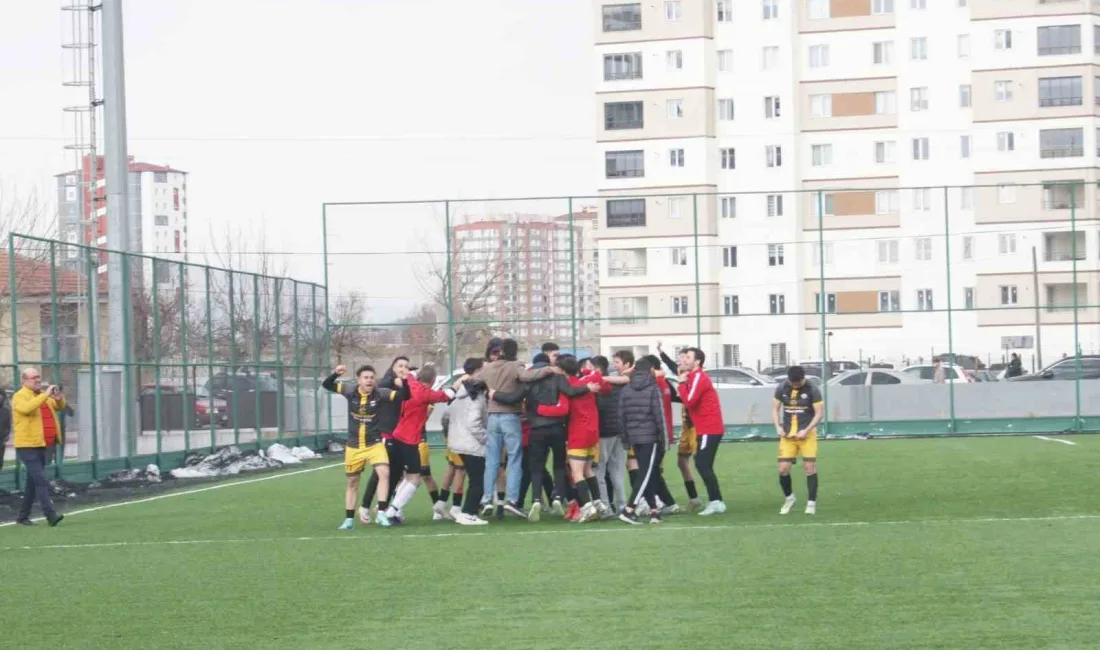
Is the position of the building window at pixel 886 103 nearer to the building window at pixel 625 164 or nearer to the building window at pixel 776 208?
the building window at pixel 776 208

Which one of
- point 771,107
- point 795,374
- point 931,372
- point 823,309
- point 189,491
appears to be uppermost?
point 771,107

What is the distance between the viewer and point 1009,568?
40.1 ft

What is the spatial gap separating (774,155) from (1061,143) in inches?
537

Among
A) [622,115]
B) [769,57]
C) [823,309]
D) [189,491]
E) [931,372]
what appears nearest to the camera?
[189,491]

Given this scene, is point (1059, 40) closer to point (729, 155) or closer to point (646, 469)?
point (729, 155)

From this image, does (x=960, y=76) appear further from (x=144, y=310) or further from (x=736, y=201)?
(x=144, y=310)

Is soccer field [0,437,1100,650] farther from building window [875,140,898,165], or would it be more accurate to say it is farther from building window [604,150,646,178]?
building window [604,150,646,178]

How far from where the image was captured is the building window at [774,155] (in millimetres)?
81312

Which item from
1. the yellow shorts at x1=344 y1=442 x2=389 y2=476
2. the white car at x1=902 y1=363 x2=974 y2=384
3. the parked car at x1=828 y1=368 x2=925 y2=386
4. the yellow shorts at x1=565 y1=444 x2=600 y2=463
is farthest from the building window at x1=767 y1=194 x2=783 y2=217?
the yellow shorts at x1=344 y1=442 x2=389 y2=476

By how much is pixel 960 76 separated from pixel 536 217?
4783 cm

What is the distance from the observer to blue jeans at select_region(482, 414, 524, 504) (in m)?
17.5

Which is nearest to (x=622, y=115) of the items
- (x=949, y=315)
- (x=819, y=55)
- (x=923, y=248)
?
(x=819, y=55)

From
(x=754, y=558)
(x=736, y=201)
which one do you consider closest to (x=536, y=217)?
(x=754, y=558)

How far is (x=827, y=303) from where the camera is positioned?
123 feet
